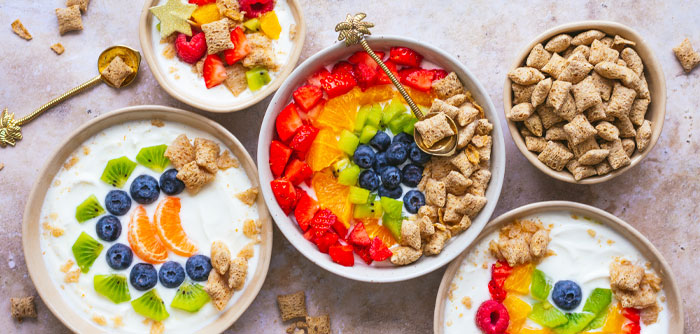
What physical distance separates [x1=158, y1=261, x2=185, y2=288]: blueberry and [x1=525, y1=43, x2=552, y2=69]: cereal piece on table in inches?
A: 67.2

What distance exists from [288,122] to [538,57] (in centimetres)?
107

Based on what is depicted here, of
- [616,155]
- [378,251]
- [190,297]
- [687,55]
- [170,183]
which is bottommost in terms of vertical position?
[190,297]

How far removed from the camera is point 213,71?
102 inches

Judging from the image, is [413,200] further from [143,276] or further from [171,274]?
[143,276]

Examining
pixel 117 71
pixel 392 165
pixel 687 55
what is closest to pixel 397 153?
pixel 392 165

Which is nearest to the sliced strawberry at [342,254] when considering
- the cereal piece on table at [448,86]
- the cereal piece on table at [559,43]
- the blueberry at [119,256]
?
the cereal piece on table at [448,86]

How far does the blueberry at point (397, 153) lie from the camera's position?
247cm

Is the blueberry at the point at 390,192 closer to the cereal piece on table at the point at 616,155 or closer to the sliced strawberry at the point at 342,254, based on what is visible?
the sliced strawberry at the point at 342,254

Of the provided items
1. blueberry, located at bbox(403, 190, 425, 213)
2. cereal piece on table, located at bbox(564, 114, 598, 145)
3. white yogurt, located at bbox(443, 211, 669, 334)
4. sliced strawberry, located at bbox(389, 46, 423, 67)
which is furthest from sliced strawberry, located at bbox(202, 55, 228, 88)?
cereal piece on table, located at bbox(564, 114, 598, 145)

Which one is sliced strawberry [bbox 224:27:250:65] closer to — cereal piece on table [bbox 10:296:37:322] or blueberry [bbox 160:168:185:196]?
blueberry [bbox 160:168:185:196]

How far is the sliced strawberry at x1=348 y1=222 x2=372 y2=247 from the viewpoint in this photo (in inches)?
99.3

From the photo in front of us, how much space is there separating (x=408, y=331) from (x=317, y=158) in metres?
0.97

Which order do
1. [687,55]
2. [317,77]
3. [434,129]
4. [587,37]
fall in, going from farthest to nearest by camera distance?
[687,55], [317,77], [587,37], [434,129]

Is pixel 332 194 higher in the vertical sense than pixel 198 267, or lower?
higher
